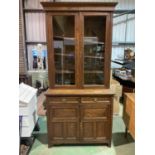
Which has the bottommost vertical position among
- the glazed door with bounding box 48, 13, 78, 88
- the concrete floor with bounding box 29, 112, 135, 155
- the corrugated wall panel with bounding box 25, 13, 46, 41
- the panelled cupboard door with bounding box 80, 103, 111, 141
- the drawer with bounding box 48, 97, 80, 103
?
the concrete floor with bounding box 29, 112, 135, 155

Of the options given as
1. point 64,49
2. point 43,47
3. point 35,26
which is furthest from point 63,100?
point 35,26

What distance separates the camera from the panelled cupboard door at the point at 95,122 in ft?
8.78

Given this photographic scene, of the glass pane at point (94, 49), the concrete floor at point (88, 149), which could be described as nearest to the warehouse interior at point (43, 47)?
the concrete floor at point (88, 149)

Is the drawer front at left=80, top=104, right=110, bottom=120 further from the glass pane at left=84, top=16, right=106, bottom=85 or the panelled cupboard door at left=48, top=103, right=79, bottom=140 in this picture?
the glass pane at left=84, top=16, right=106, bottom=85

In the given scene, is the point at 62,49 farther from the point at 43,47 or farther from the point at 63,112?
the point at 43,47

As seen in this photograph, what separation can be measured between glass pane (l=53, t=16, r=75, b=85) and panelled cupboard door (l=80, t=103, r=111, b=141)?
0.46 meters

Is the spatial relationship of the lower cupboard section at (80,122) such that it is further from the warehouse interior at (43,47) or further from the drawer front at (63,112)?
the warehouse interior at (43,47)

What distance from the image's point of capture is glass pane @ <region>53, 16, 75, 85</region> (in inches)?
103

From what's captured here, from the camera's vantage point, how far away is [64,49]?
273 cm

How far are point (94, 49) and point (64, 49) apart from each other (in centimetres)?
43

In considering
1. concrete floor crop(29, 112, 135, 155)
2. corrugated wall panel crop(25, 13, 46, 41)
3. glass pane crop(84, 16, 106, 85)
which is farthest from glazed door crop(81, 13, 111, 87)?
corrugated wall panel crop(25, 13, 46, 41)
